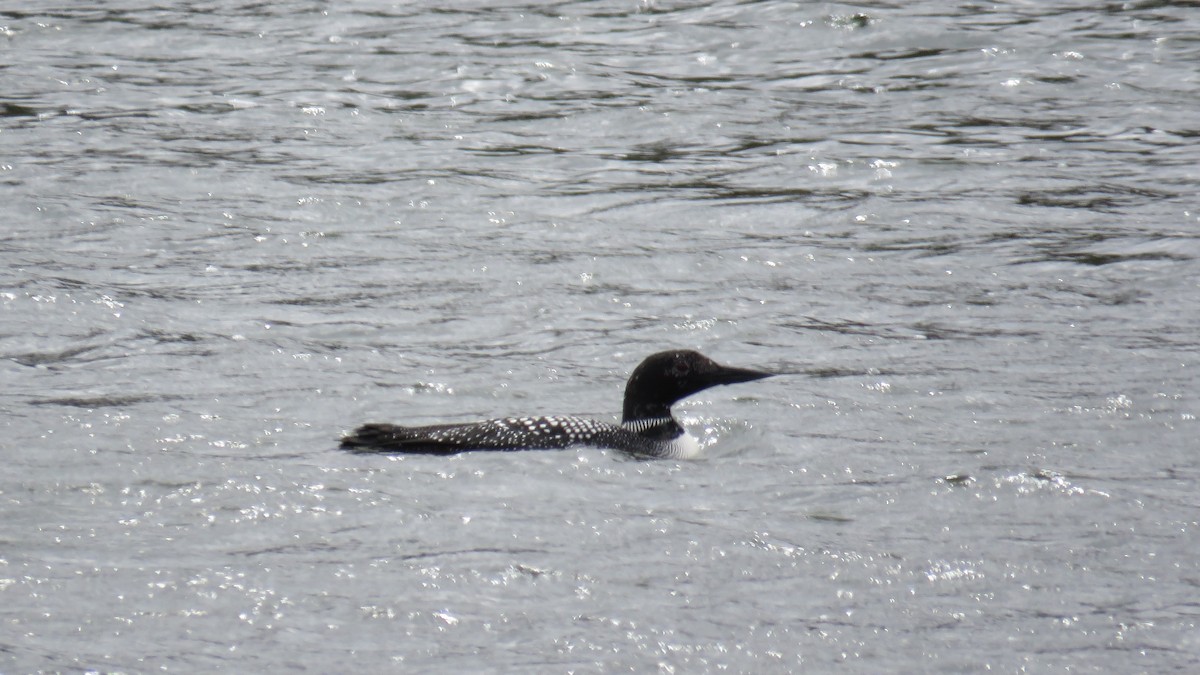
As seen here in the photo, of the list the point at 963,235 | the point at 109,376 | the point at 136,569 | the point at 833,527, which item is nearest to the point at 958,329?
the point at 963,235

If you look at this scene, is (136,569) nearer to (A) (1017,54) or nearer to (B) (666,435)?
(B) (666,435)

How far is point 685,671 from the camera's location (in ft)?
17.7

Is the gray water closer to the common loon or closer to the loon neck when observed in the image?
the common loon

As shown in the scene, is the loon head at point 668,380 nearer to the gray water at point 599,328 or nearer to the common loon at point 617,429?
the common loon at point 617,429

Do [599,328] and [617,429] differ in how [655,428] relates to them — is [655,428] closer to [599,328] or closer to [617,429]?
[617,429]

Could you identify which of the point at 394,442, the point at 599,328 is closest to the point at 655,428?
the point at 394,442

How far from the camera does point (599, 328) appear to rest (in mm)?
A: 9609

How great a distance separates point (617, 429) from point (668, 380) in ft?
1.02

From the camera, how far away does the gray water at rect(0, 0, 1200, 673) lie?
5.84m

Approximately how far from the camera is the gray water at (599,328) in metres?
5.84

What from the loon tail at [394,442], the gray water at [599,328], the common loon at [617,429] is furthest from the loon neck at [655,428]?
the loon tail at [394,442]

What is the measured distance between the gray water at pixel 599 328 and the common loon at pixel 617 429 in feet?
0.29

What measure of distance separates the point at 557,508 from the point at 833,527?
102 centimetres

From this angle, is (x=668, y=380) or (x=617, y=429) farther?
(x=668, y=380)
